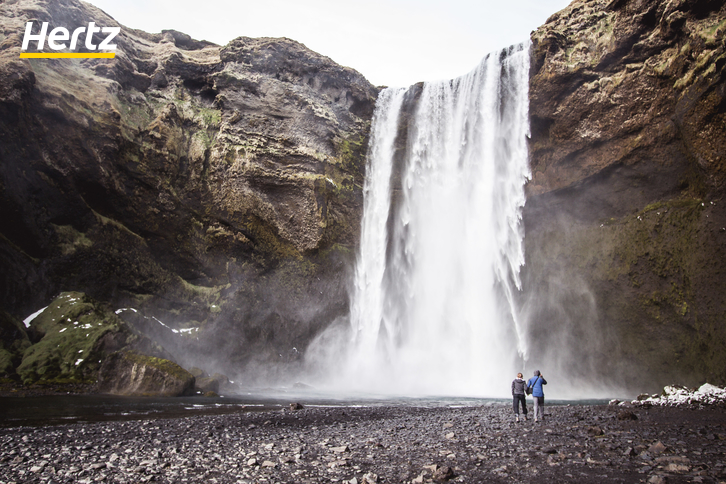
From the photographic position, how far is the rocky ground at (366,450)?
17.7 feet

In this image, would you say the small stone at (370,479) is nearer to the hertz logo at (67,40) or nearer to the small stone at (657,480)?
the small stone at (657,480)

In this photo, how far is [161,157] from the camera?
25.3m

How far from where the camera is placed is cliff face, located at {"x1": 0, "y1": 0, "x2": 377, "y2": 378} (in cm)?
2175

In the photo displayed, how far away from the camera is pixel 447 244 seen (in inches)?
1045

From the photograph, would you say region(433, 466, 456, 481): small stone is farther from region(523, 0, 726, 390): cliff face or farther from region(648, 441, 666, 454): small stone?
region(523, 0, 726, 390): cliff face

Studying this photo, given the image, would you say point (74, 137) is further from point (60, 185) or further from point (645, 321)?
point (645, 321)

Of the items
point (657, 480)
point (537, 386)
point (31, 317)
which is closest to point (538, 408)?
point (537, 386)


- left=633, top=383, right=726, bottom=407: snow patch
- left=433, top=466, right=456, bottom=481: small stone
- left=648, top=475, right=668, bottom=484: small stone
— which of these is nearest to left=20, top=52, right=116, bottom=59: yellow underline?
left=433, top=466, right=456, bottom=481: small stone

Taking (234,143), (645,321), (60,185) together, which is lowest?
(645,321)

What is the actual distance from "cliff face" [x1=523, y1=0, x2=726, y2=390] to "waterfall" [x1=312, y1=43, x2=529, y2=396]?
152cm

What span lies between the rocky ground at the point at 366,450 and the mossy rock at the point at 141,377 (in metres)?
7.65

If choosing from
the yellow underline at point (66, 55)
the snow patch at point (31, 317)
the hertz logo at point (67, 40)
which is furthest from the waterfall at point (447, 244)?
the hertz logo at point (67, 40)

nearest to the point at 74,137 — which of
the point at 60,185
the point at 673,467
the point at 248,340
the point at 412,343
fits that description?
the point at 60,185

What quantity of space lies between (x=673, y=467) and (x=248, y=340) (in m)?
23.7
